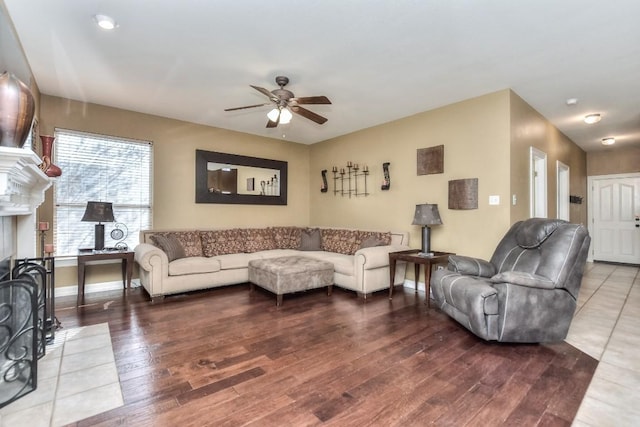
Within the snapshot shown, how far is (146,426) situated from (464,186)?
12.7ft

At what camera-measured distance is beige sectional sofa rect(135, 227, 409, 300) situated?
3871mm

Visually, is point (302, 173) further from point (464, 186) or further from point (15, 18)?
point (15, 18)

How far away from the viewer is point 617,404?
5.92 feet

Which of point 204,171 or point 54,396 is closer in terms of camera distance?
point 54,396

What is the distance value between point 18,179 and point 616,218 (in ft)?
31.6

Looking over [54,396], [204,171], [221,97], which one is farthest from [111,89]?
[54,396]

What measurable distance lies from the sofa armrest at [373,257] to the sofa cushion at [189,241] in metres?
2.31

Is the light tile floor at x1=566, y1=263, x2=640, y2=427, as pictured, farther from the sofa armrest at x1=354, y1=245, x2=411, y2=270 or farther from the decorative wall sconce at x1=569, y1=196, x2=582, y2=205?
the sofa armrest at x1=354, y1=245, x2=411, y2=270

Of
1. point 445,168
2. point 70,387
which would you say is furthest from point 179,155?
point 445,168

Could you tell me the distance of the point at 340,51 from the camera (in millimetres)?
2779

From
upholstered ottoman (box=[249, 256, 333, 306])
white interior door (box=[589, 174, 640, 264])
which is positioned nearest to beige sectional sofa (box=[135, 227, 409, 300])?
upholstered ottoman (box=[249, 256, 333, 306])

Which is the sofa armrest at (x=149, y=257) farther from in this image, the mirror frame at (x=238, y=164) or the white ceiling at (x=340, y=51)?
the white ceiling at (x=340, y=51)

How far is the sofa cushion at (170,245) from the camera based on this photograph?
4.09m

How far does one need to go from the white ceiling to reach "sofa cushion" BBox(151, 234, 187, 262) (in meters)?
1.81
